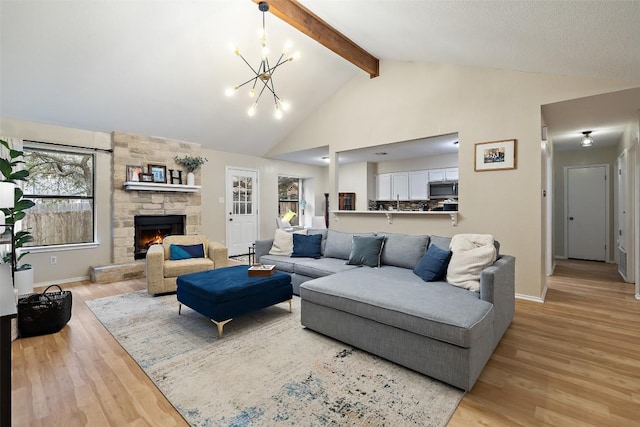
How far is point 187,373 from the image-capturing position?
83.2 inches

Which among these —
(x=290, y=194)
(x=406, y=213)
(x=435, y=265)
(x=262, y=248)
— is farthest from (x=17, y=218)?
(x=290, y=194)

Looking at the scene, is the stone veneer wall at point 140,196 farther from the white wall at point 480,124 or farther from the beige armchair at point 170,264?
the white wall at point 480,124

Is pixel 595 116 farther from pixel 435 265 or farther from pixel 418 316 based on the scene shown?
pixel 418 316

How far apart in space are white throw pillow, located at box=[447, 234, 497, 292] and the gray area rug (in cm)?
96

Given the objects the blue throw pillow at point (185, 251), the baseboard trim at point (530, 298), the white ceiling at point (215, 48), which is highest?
the white ceiling at point (215, 48)

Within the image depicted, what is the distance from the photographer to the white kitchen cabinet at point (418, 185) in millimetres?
7066

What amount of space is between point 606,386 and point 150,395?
2.93 meters

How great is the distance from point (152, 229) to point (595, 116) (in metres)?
7.07

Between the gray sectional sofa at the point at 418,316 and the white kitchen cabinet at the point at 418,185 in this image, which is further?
Answer: the white kitchen cabinet at the point at 418,185

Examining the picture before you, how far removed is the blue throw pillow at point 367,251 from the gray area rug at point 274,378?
1070mm

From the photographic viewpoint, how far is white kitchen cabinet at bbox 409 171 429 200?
707 centimetres

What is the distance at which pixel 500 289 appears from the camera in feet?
8.03

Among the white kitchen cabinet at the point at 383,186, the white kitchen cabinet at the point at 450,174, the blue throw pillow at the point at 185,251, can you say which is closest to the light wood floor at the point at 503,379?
the blue throw pillow at the point at 185,251

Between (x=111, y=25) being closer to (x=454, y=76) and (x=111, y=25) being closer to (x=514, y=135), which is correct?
(x=454, y=76)
